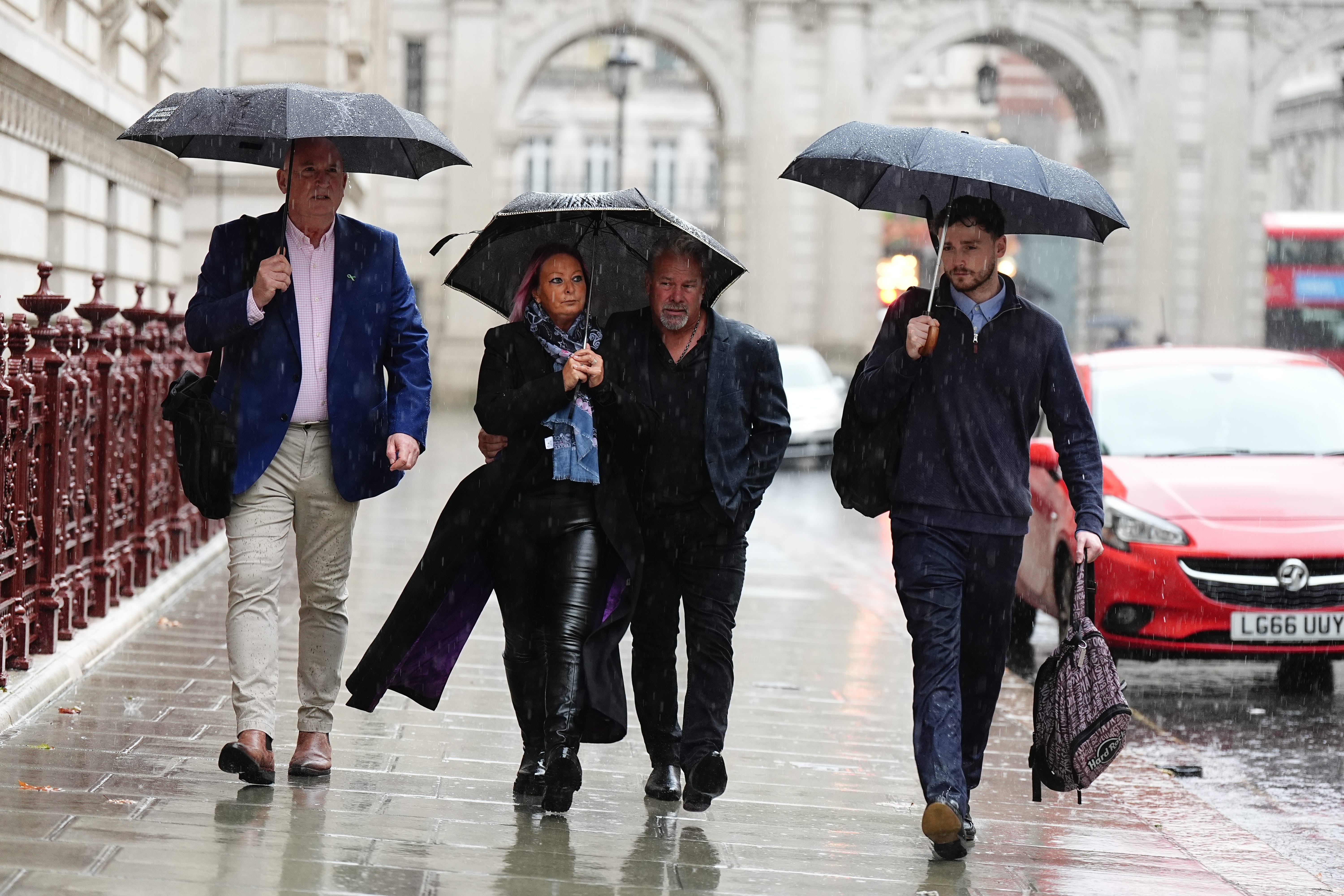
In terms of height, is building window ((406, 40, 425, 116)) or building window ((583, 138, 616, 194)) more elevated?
building window ((583, 138, 616, 194))

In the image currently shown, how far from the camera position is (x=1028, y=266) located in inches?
2015

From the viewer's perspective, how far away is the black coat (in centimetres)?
526

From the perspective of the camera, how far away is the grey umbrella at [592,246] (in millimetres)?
5203

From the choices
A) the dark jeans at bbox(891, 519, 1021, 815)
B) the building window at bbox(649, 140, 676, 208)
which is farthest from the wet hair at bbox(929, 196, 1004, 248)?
the building window at bbox(649, 140, 676, 208)

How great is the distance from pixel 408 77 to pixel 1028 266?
2053cm

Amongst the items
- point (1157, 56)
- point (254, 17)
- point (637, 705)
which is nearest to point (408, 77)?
point (1157, 56)

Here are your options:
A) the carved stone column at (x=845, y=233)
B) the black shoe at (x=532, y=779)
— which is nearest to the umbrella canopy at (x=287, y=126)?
the black shoe at (x=532, y=779)

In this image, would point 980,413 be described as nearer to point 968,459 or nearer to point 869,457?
point 968,459

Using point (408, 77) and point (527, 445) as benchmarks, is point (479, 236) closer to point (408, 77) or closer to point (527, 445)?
point (527, 445)

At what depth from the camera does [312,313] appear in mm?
5406

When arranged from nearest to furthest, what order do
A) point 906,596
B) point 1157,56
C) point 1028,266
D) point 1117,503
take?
point 906,596 → point 1117,503 → point 1157,56 → point 1028,266

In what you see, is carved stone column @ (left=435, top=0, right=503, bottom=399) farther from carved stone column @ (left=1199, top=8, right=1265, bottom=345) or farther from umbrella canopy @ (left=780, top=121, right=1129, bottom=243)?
umbrella canopy @ (left=780, top=121, right=1129, bottom=243)

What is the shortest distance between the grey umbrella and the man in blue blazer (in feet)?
0.88

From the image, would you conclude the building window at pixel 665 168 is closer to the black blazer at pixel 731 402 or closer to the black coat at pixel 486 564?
the black blazer at pixel 731 402
